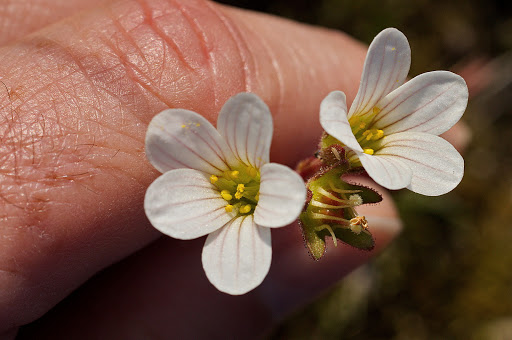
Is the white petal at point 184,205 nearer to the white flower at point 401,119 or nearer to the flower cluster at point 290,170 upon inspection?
the flower cluster at point 290,170

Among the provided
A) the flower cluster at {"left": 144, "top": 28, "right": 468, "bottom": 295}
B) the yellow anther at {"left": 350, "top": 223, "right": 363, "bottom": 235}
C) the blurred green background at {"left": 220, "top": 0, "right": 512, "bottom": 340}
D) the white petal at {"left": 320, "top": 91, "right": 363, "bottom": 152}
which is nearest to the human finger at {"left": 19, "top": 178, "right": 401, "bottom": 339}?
the blurred green background at {"left": 220, "top": 0, "right": 512, "bottom": 340}

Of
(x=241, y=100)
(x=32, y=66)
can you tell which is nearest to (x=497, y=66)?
(x=241, y=100)

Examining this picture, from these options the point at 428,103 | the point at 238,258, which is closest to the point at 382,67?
the point at 428,103

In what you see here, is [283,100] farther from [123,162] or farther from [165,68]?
[123,162]

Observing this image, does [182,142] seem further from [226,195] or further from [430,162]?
[430,162]

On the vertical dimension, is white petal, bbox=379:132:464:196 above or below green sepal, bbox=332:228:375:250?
above

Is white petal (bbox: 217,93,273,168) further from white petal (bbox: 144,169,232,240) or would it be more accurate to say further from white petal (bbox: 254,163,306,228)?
white petal (bbox: 144,169,232,240)

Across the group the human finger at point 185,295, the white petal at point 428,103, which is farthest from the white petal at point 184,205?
the human finger at point 185,295
